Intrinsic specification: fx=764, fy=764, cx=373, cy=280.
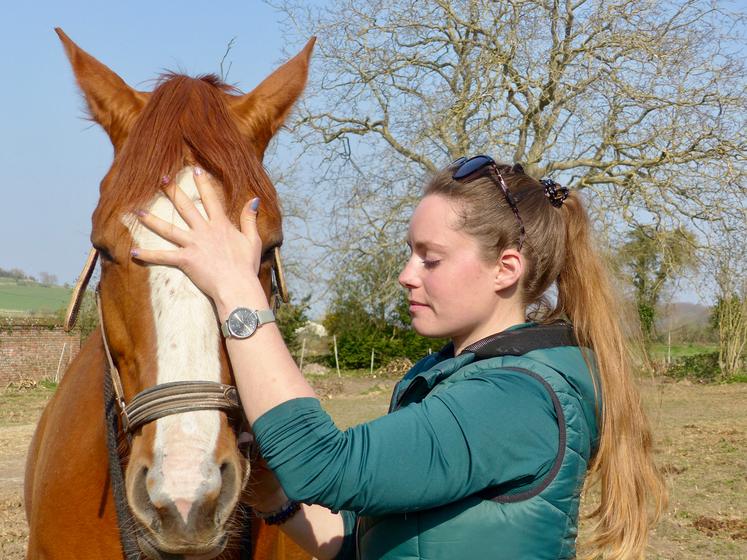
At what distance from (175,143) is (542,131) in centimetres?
1458

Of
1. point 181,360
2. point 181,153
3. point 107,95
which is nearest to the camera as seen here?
point 181,360

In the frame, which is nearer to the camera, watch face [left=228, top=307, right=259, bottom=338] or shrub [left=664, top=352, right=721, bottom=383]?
watch face [left=228, top=307, right=259, bottom=338]

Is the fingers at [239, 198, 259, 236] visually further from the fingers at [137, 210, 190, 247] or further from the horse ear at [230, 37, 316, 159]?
the horse ear at [230, 37, 316, 159]

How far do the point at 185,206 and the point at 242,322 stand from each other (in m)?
0.34

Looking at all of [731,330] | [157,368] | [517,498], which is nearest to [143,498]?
[157,368]

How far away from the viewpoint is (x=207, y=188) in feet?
5.68

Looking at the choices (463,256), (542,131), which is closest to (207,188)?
(463,256)

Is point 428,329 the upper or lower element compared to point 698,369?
upper

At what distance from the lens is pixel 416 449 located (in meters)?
1.39

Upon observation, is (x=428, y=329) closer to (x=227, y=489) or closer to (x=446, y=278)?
(x=446, y=278)

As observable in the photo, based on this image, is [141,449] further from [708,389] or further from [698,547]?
[708,389]

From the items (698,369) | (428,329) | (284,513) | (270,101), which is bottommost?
(698,369)

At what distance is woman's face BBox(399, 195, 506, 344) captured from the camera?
1674 millimetres

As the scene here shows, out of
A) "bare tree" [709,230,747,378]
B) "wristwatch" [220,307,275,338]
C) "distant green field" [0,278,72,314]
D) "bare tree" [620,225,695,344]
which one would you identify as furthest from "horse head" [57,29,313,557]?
"distant green field" [0,278,72,314]
